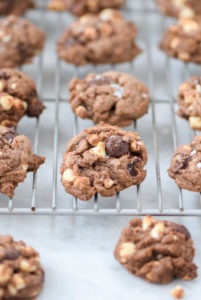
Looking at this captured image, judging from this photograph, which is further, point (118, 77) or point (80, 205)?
point (118, 77)

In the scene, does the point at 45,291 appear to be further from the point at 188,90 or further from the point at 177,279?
the point at 188,90

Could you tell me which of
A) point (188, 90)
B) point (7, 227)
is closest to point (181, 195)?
point (188, 90)

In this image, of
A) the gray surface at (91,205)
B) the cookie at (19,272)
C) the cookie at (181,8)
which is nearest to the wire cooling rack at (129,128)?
the gray surface at (91,205)

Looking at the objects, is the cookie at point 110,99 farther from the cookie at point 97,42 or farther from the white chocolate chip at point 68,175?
the white chocolate chip at point 68,175

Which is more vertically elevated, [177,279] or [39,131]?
[39,131]

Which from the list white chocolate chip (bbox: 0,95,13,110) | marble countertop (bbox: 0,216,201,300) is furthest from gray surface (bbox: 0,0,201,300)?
white chocolate chip (bbox: 0,95,13,110)

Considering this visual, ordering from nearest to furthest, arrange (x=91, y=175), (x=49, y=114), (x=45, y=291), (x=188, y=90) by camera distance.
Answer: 1. (x=45, y=291)
2. (x=91, y=175)
3. (x=188, y=90)
4. (x=49, y=114)

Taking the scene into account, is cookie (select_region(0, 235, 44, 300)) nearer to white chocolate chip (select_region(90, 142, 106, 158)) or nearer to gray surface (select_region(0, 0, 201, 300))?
gray surface (select_region(0, 0, 201, 300))

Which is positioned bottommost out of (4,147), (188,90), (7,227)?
(7,227)
